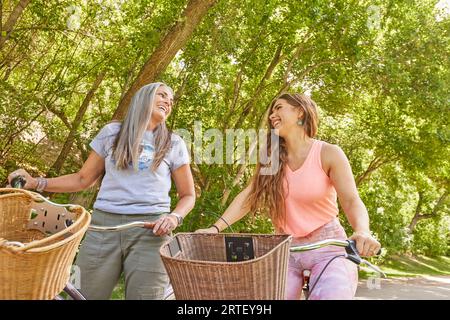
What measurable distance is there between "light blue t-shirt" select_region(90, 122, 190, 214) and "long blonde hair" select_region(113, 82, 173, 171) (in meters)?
0.03

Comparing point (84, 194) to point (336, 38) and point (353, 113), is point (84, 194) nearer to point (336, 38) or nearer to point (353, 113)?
point (336, 38)

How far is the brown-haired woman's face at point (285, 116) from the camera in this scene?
3.10m

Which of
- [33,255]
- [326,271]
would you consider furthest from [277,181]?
[33,255]

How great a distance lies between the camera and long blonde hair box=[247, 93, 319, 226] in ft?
9.61

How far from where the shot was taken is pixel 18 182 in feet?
9.84

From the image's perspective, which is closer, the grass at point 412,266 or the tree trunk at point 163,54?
the tree trunk at point 163,54

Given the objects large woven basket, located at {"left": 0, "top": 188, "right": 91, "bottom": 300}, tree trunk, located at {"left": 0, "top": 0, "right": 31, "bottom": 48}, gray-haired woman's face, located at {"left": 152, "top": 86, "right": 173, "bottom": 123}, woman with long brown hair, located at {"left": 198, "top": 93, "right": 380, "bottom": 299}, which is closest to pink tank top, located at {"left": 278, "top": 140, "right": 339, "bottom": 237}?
woman with long brown hair, located at {"left": 198, "top": 93, "right": 380, "bottom": 299}

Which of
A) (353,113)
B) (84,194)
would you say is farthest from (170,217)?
Answer: (353,113)

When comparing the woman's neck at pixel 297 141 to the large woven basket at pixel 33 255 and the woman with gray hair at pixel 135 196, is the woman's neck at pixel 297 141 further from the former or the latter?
the large woven basket at pixel 33 255

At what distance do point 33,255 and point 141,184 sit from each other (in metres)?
1.23

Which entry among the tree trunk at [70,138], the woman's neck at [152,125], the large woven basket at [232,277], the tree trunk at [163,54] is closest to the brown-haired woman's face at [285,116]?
the woman's neck at [152,125]

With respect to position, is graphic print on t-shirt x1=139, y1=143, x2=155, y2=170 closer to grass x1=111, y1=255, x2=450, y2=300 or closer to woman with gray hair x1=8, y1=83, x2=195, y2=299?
woman with gray hair x1=8, y1=83, x2=195, y2=299

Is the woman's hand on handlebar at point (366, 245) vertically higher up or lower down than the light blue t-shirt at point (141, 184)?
lower down

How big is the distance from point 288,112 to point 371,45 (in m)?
10.5
